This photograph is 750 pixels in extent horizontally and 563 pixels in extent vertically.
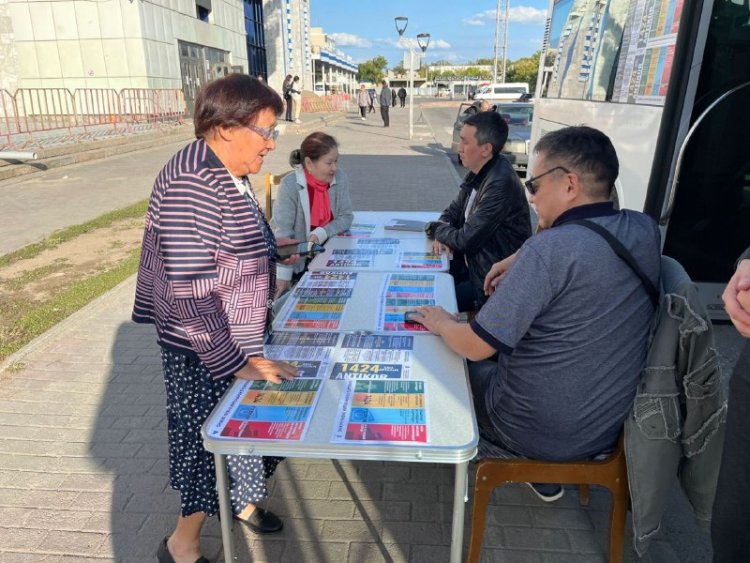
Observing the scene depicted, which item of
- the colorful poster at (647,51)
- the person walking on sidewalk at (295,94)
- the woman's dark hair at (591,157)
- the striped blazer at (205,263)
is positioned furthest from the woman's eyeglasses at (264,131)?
the person walking on sidewalk at (295,94)

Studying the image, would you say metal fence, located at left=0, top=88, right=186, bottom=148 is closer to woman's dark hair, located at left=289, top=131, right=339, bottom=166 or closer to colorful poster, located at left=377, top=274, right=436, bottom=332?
woman's dark hair, located at left=289, top=131, right=339, bottom=166

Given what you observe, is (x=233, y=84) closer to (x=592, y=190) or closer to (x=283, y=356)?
(x=283, y=356)

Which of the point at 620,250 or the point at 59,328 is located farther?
the point at 59,328

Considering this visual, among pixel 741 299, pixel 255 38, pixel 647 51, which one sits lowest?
pixel 741 299

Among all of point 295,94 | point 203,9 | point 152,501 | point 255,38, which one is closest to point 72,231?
point 152,501

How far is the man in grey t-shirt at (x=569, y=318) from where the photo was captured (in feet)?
5.64

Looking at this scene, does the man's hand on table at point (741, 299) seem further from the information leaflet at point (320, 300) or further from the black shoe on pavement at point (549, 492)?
the black shoe on pavement at point (549, 492)

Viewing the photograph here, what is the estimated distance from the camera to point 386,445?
149cm

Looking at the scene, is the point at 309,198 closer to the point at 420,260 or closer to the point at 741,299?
the point at 420,260

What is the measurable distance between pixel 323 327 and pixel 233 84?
3.23ft

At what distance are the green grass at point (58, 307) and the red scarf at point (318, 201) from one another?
239cm

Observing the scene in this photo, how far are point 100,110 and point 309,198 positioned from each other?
55.3 ft

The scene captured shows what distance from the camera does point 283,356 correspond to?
6.70 feet

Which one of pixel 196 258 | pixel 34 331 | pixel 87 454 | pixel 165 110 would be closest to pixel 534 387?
pixel 196 258
